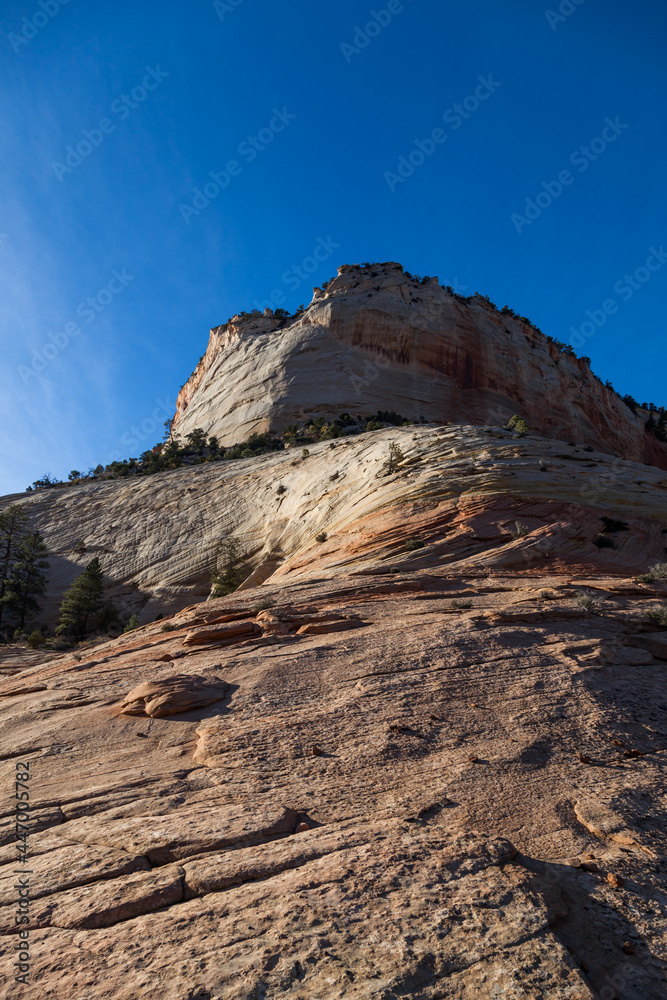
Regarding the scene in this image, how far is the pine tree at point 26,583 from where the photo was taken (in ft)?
102

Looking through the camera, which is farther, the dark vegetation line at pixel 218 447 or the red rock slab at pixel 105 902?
the dark vegetation line at pixel 218 447

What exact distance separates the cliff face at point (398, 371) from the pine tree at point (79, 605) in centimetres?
2802

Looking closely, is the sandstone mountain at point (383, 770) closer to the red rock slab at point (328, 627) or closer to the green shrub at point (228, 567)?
the red rock slab at point (328, 627)

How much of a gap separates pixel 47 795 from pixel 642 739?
882cm

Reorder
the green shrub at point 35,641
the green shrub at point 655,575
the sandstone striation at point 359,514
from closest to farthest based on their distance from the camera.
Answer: the green shrub at point 655,575 → the sandstone striation at point 359,514 → the green shrub at point 35,641

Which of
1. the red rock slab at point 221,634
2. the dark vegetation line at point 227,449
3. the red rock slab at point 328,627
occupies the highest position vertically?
the dark vegetation line at point 227,449

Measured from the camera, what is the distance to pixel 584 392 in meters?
67.2

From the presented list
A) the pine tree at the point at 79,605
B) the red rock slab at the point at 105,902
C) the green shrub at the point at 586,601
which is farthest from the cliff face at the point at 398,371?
the red rock slab at the point at 105,902

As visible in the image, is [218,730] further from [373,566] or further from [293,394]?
[293,394]

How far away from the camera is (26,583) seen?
105ft

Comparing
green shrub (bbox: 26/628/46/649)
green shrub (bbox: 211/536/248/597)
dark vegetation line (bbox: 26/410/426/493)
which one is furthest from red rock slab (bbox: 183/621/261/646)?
dark vegetation line (bbox: 26/410/426/493)

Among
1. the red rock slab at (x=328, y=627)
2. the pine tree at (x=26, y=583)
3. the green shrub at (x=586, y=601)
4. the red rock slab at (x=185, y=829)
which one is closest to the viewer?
the red rock slab at (x=185, y=829)

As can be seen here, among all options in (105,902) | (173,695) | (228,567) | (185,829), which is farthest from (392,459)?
(105,902)

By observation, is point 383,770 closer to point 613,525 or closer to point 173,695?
point 173,695
